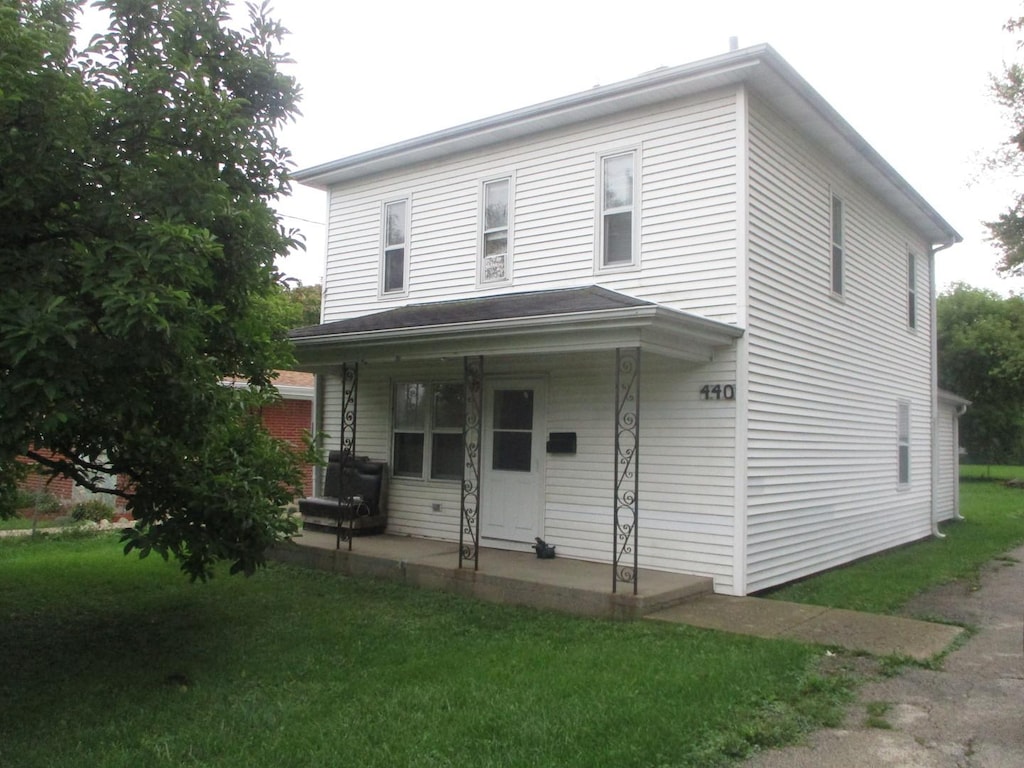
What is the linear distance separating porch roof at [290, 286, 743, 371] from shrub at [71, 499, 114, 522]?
6023mm

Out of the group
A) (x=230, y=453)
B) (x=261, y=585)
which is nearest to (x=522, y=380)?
(x=261, y=585)

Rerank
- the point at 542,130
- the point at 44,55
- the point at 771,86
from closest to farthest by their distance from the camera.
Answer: the point at 44,55 → the point at 771,86 → the point at 542,130

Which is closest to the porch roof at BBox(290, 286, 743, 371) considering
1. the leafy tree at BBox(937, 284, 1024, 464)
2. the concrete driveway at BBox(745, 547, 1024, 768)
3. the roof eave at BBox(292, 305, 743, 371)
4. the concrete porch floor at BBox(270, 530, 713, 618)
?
the roof eave at BBox(292, 305, 743, 371)

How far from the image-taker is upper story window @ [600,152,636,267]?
991cm

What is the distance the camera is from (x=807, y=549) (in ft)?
32.9

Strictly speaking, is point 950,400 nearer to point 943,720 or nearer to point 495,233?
point 495,233

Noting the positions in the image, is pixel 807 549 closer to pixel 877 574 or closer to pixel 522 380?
pixel 877 574

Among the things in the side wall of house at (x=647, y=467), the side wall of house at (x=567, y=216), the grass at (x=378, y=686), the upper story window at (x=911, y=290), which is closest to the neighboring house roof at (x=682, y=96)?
the side wall of house at (x=567, y=216)

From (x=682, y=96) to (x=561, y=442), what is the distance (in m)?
4.08

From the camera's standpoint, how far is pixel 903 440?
13.6 m

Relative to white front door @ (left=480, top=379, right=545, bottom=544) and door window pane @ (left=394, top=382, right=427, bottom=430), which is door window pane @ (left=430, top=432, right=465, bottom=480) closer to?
door window pane @ (left=394, top=382, right=427, bottom=430)

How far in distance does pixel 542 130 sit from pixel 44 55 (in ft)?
21.4

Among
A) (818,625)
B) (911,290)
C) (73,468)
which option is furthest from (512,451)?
(911,290)

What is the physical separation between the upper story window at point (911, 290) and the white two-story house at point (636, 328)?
105 cm
